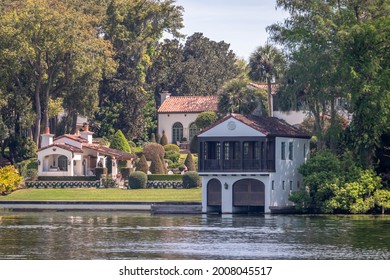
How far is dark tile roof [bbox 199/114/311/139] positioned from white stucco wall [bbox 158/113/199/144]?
147ft

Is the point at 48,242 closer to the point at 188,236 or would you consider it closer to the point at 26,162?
the point at 188,236

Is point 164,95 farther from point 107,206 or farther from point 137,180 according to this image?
point 107,206

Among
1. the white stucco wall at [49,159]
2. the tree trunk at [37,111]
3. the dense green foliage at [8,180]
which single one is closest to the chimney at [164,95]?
the tree trunk at [37,111]

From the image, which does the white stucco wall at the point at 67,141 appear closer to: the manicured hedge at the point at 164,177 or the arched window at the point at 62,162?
the arched window at the point at 62,162

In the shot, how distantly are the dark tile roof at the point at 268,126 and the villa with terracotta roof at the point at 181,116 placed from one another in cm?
4438

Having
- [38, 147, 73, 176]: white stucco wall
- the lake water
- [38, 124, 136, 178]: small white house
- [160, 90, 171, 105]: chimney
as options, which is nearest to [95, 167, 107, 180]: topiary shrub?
[38, 124, 136, 178]: small white house

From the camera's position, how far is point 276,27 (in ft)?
331

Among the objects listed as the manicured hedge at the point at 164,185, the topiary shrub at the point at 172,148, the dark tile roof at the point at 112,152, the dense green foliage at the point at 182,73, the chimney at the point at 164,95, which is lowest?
the manicured hedge at the point at 164,185

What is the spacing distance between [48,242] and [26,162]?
53.2 m

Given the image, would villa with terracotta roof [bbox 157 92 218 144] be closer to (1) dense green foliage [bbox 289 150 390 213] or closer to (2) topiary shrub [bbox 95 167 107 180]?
(2) topiary shrub [bbox 95 167 107 180]

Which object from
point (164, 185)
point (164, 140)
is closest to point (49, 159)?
point (164, 185)

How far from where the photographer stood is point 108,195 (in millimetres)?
105688

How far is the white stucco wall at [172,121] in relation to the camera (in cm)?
14525

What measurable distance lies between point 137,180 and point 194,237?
39.0 metres
